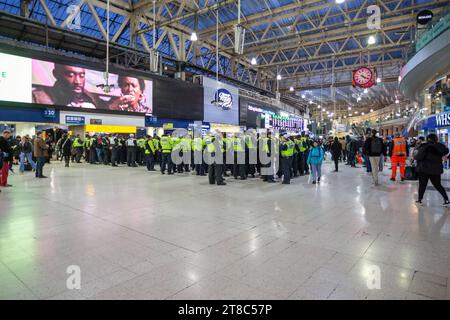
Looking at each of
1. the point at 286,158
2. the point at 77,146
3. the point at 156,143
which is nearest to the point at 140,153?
the point at 156,143

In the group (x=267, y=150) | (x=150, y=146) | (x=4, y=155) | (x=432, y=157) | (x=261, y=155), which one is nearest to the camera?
(x=432, y=157)

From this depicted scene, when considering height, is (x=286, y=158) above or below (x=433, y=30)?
below

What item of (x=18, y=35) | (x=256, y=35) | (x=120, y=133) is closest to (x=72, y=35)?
(x=18, y=35)

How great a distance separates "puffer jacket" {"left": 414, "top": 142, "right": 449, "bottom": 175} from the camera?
555cm

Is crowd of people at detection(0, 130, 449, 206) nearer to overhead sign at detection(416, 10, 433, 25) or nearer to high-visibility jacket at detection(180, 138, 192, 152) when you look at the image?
high-visibility jacket at detection(180, 138, 192, 152)

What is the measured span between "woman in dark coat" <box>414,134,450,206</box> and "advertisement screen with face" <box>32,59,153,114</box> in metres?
11.9

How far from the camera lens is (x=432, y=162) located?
5.61 meters

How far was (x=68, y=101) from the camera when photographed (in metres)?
14.9

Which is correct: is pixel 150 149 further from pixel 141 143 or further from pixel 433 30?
pixel 433 30

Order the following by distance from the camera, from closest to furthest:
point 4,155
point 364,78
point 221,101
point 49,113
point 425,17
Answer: point 4,155
point 425,17
point 364,78
point 49,113
point 221,101

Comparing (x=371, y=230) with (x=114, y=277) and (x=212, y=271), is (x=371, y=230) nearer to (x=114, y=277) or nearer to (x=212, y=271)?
(x=212, y=271)

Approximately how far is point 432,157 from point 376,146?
2701 mm

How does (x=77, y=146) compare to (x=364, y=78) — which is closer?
(x=364, y=78)

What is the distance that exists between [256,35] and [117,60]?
995cm
